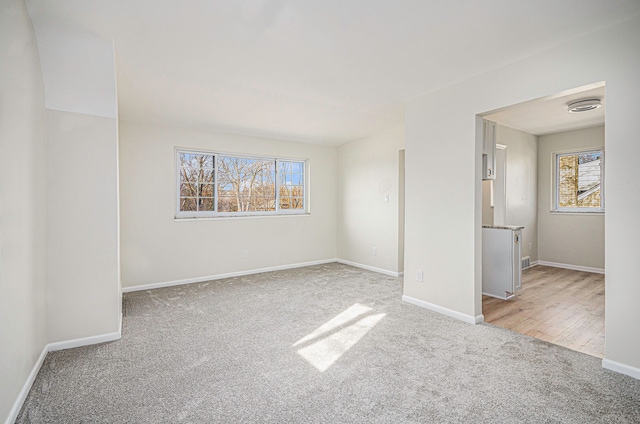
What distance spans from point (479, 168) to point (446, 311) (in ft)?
4.90

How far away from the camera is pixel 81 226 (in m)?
2.64

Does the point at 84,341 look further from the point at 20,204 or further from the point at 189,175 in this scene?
the point at 189,175

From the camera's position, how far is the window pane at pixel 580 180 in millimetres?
5539

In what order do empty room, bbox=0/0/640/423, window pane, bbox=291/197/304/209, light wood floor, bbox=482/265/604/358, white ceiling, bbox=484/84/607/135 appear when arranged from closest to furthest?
empty room, bbox=0/0/640/423, light wood floor, bbox=482/265/604/358, white ceiling, bbox=484/84/607/135, window pane, bbox=291/197/304/209

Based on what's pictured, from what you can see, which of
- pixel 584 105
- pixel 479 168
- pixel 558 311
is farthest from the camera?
pixel 584 105

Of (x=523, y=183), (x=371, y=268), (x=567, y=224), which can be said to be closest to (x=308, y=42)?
(x=371, y=268)

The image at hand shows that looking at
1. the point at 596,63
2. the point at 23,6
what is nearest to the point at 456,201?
the point at 596,63

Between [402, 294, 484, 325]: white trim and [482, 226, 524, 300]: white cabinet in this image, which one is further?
[482, 226, 524, 300]: white cabinet

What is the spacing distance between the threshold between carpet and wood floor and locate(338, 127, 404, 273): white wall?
6.47ft

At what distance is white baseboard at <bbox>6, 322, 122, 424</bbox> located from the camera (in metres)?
1.80

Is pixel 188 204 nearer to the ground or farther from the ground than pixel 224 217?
farther from the ground

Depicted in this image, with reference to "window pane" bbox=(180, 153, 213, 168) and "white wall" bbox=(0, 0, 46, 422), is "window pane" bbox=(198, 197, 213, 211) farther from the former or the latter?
"white wall" bbox=(0, 0, 46, 422)

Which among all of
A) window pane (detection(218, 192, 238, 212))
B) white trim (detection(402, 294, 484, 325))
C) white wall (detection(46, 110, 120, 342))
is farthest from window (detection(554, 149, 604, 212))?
white wall (detection(46, 110, 120, 342))

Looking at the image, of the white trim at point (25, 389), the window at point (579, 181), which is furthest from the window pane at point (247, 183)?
the window at point (579, 181)
